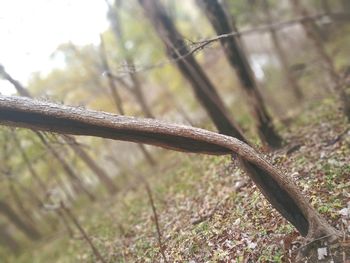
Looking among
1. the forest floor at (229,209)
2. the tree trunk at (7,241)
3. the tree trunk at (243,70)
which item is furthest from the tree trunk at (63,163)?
the tree trunk at (243,70)

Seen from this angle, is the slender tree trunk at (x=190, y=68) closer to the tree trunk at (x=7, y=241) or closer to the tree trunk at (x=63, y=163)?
the tree trunk at (x=63, y=163)

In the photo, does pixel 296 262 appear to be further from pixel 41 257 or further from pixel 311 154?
pixel 41 257

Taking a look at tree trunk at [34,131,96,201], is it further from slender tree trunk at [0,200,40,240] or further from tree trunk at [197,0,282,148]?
tree trunk at [197,0,282,148]

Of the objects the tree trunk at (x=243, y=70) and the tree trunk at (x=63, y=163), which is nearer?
the tree trunk at (x=243, y=70)

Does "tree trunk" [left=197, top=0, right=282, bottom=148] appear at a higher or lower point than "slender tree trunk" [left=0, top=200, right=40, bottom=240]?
lower

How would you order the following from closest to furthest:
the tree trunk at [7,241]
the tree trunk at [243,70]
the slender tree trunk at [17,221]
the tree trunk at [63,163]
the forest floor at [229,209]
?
1. the forest floor at [229,209]
2. the tree trunk at [243,70]
3. the tree trunk at [63,163]
4. the slender tree trunk at [17,221]
5. the tree trunk at [7,241]

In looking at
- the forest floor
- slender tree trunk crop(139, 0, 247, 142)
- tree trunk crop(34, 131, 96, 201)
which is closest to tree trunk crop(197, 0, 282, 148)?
the forest floor

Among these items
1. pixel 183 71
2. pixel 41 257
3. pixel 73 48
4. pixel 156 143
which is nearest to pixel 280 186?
pixel 156 143
